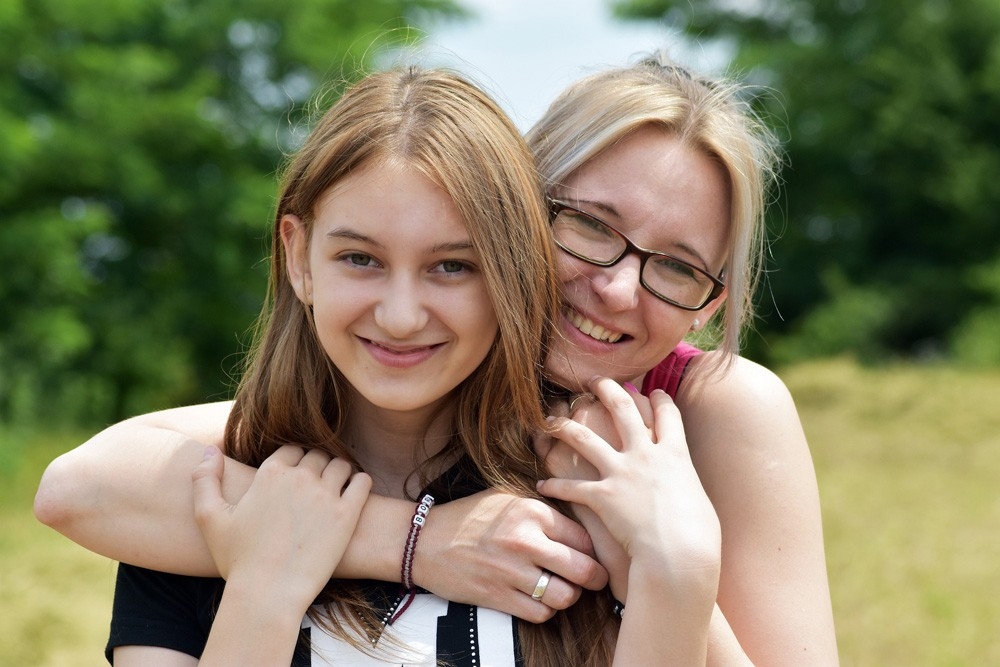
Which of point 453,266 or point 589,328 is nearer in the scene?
point 453,266

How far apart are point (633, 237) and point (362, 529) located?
30.1 inches

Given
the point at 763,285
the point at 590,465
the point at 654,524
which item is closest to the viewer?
the point at 654,524

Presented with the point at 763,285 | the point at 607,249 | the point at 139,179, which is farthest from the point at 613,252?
the point at 139,179

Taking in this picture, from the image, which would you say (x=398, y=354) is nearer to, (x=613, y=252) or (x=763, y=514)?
(x=613, y=252)

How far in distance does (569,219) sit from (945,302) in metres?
18.8

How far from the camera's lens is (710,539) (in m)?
1.77

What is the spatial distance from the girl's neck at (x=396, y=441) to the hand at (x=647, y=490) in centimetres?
24

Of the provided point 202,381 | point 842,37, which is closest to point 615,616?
point 202,381

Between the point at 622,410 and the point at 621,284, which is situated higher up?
the point at 621,284

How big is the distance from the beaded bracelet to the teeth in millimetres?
489

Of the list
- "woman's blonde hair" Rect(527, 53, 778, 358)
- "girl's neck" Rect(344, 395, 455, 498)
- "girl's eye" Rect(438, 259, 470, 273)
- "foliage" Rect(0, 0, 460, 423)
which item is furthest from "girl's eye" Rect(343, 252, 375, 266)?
"foliage" Rect(0, 0, 460, 423)

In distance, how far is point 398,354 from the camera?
1880mm

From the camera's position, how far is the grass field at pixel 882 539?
487cm

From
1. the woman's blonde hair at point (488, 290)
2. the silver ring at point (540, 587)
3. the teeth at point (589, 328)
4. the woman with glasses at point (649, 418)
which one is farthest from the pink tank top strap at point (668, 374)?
the silver ring at point (540, 587)
